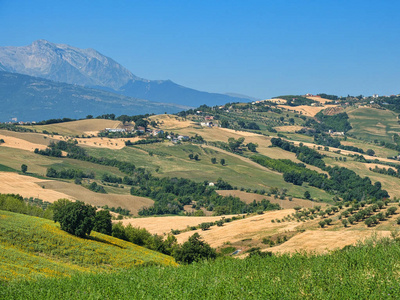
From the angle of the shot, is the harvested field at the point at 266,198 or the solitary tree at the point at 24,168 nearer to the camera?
the harvested field at the point at 266,198

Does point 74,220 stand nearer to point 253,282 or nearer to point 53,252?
point 53,252

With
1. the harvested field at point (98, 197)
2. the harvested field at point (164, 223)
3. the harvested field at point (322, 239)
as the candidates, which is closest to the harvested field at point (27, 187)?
the harvested field at point (98, 197)

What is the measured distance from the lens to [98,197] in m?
157

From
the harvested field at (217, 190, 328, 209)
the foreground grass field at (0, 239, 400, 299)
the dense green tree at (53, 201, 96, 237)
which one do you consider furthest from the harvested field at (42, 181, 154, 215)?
the foreground grass field at (0, 239, 400, 299)

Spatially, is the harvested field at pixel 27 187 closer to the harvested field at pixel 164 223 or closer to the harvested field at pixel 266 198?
the harvested field at pixel 164 223

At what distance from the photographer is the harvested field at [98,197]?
6031 inches

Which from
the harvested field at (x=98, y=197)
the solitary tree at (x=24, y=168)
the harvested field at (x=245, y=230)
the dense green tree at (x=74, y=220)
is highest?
the dense green tree at (x=74, y=220)

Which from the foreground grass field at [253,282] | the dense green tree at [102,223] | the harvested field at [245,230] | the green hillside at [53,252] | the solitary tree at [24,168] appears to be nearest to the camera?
the foreground grass field at [253,282]

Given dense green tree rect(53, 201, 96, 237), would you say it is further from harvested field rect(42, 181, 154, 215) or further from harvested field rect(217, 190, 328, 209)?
harvested field rect(217, 190, 328, 209)

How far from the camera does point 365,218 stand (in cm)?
8600

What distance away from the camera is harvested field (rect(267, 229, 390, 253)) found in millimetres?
68688

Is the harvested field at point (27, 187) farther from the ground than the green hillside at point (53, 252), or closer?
closer

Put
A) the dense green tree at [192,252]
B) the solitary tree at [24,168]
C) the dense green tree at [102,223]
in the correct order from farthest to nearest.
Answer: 1. the solitary tree at [24,168]
2. the dense green tree at [102,223]
3. the dense green tree at [192,252]

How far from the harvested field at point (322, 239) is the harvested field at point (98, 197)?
81720 mm
